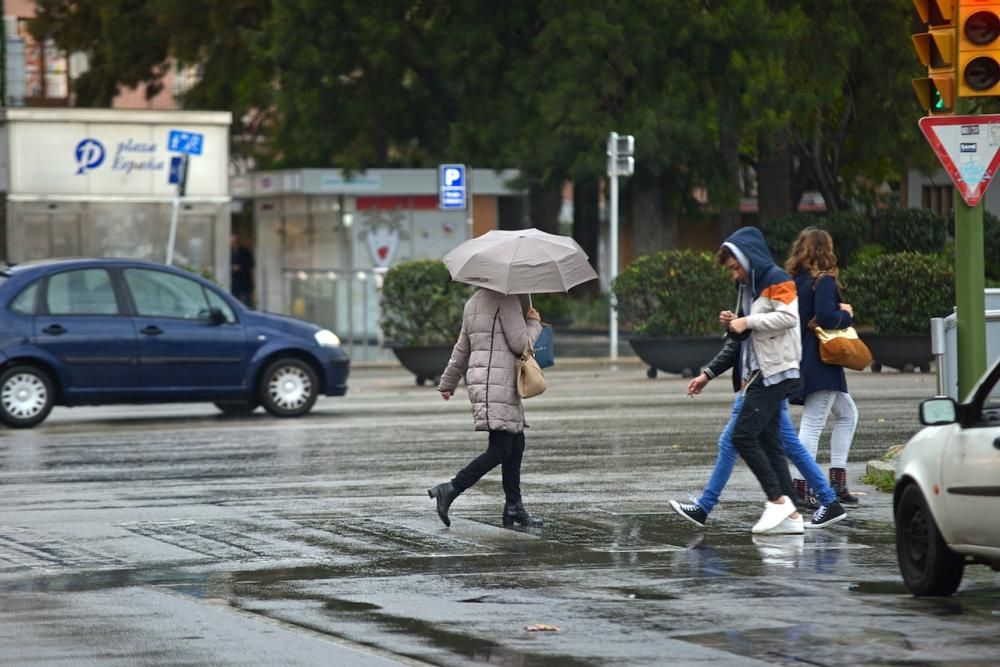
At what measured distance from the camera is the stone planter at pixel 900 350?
25531 millimetres

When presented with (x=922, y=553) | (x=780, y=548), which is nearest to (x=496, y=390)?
(x=780, y=548)

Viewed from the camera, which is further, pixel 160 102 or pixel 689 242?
pixel 160 102

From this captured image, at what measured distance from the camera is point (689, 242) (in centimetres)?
4825

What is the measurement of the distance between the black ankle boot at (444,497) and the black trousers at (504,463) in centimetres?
5

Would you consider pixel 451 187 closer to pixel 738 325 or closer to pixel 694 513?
pixel 694 513

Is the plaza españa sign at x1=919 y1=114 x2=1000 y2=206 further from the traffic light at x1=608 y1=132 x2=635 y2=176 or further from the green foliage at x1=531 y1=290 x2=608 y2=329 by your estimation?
the green foliage at x1=531 y1=290 x2=608 y2=329

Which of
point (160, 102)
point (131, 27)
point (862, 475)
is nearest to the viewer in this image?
point (862, 475)

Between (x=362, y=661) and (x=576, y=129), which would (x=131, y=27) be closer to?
(x=576, y=129)

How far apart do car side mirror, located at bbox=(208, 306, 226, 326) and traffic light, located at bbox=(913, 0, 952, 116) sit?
10.4 meters

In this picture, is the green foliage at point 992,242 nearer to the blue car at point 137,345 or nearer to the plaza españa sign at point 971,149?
the blue car at point 137,345

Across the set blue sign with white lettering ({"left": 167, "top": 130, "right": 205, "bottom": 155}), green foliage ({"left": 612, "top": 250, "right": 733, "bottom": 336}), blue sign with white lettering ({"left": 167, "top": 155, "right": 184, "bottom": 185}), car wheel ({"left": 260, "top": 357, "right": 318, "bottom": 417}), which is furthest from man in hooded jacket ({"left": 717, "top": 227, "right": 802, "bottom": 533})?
blue sign with white lettering ({"left": 167, "top": 130, "right": 205, "bottom": 155})

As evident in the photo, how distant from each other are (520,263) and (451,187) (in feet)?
66.0

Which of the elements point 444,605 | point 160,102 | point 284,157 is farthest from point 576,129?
point 160,102

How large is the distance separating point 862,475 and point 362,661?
24.7 feet
